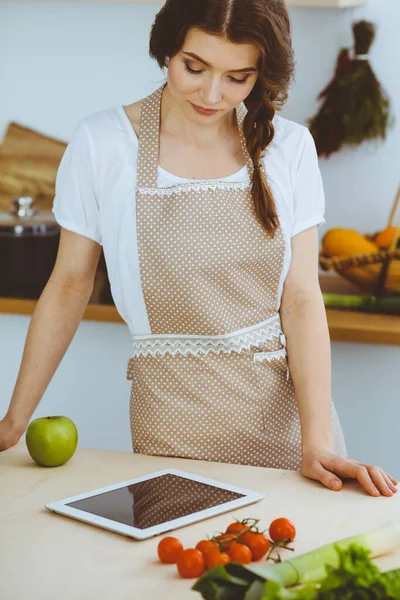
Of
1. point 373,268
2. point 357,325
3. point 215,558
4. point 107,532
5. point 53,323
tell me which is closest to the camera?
point 215,558

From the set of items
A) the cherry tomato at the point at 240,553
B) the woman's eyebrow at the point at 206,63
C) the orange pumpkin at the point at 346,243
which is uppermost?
the woman's eyebrow at the point at 206,63

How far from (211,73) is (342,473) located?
2.15 ft

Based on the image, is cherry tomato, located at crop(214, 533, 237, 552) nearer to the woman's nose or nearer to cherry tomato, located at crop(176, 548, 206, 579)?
cherry tomato, located at crop(176, 548, 206, 579)

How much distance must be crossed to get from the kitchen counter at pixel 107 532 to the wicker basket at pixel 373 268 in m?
1.18

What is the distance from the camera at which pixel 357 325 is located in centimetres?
243

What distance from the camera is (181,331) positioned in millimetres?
1688

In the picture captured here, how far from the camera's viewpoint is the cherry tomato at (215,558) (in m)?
1.05

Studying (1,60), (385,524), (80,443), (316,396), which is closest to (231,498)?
(385,524)

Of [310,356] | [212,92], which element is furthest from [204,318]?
[212,92]

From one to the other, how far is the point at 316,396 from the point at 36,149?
175 cm

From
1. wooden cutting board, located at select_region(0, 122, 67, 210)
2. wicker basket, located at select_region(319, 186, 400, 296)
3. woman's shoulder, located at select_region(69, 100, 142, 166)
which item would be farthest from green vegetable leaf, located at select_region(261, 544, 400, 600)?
wooden cutting board, located at select_region(0, 122, 67, 210)

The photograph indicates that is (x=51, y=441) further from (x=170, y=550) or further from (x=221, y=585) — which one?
(x=221, y=585)

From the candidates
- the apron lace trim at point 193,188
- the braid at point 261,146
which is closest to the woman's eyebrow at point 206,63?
the braid at point 261,146

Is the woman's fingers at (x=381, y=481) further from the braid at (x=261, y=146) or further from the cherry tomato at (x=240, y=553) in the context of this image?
the braid at (x=261, y=146)
